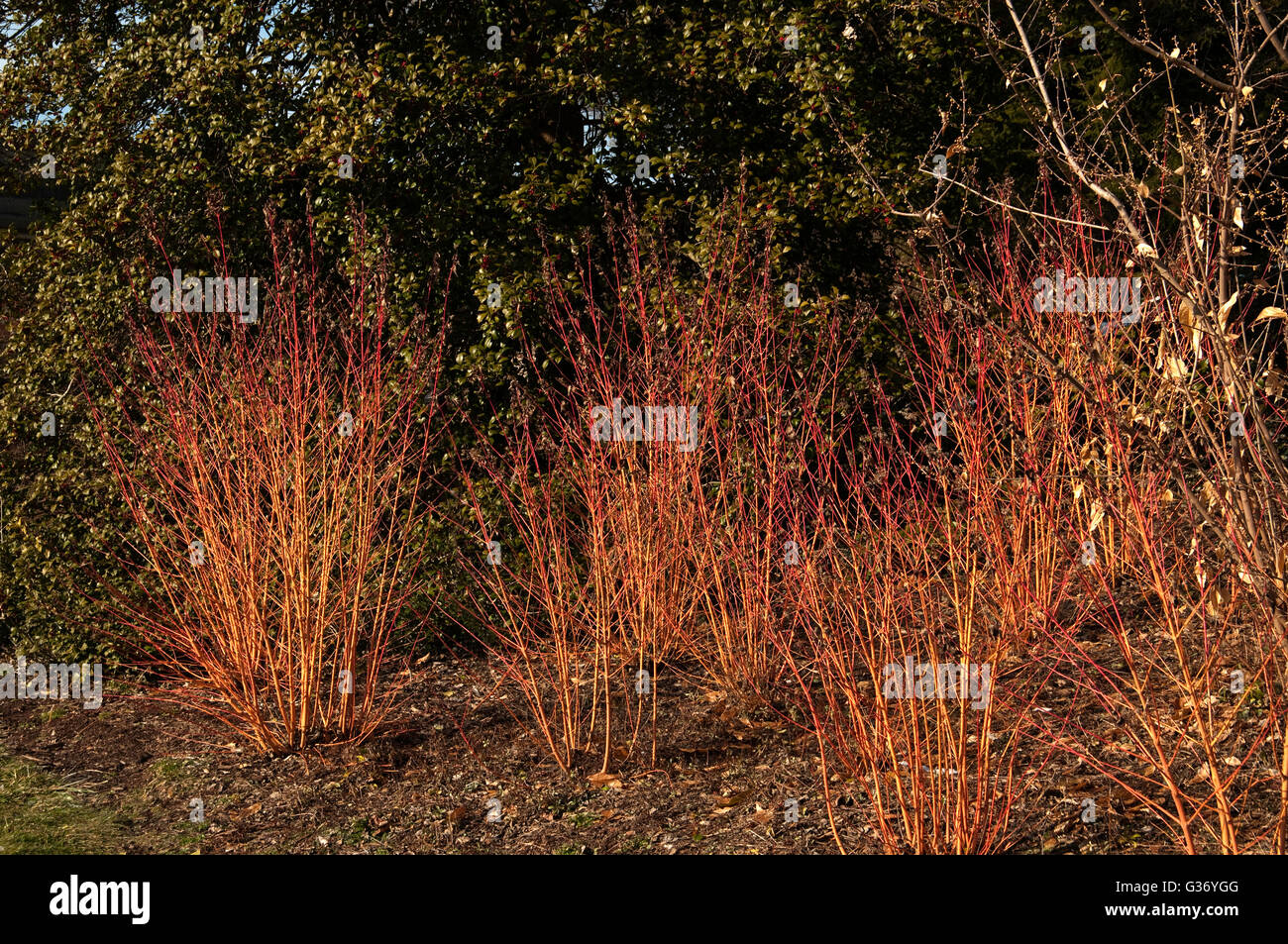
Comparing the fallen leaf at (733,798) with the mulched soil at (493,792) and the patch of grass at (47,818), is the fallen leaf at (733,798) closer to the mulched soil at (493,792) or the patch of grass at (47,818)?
the mulched soil at (493,792)

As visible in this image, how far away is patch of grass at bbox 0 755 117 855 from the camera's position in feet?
14.3

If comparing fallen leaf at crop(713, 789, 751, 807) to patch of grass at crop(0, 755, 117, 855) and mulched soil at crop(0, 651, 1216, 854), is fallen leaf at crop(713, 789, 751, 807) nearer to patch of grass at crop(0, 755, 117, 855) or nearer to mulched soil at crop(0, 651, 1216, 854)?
mulched soil at crop(0, 651, 1216, 854)

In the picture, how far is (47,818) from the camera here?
4.62m

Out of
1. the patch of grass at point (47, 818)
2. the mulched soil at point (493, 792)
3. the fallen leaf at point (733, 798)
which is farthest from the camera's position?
the patch of grass at point (47, 818)

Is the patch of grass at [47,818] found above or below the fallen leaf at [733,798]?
below

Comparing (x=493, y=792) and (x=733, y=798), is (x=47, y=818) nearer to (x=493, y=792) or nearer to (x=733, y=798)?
(x=493, y=792)

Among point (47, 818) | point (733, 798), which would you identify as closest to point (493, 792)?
point (733, 798)

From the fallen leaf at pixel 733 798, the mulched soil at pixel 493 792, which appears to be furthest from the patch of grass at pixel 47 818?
the fallen leaf at pixel 733 798

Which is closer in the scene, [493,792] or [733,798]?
[733,798]

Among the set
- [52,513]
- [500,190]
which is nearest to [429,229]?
[500,190]

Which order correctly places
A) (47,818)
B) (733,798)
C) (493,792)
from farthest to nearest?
(47,818), (493,792), (733,798)

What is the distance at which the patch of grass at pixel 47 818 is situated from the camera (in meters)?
4.35

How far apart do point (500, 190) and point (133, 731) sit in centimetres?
327

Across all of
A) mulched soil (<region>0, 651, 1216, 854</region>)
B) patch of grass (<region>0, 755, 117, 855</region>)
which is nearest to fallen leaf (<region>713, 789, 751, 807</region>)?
mulched soil (<region>0, 651, 1216, 854</region>)
